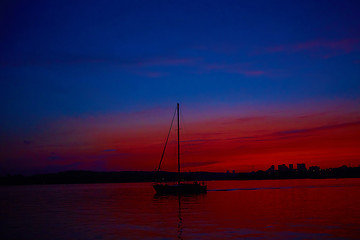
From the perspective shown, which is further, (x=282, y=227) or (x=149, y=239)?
(x=282, y=227)

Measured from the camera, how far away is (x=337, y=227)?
121 ft

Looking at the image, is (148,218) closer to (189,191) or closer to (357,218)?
(357,218)

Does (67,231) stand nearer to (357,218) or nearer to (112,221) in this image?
(112,221)

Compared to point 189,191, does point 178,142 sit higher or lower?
higher

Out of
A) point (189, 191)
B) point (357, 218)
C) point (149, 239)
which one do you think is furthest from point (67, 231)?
point (189, 191)

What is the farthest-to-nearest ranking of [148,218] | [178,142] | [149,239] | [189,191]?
[189,191] → [178,142] → [148,218] → [149,239]

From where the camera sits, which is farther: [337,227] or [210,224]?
[210,224]

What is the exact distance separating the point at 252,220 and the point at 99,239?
62.5ft

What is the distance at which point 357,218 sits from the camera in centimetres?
4294

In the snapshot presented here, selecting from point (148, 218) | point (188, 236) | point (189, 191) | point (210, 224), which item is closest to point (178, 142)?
point (189, 191)

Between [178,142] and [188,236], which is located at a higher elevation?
[178,142]

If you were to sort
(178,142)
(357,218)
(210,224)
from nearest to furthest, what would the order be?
(210,224), (357,218), (178,142)

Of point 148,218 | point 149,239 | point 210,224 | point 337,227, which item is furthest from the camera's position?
point 148,218

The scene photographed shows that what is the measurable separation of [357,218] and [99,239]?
29669 millimetres
